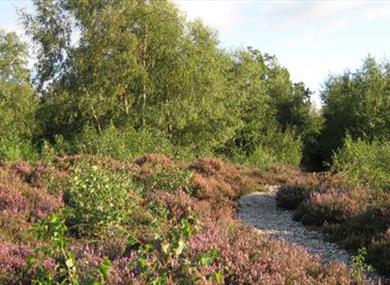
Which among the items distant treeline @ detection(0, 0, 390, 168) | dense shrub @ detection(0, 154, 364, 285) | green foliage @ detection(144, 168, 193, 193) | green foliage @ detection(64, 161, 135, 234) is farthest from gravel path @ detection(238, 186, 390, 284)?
distant treeline @ detection(0, 0, 390, 168)

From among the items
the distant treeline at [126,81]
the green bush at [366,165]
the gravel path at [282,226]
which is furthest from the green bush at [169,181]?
the distant treeline at [126,81]

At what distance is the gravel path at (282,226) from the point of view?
402 inches

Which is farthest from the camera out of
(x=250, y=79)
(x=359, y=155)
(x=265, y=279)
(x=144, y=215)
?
(x=250, y=79)

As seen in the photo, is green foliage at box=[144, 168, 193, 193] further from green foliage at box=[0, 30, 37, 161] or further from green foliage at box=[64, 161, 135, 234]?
green foliage at box=[0, 30, 37, 161]

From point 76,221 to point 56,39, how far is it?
99.6 ft

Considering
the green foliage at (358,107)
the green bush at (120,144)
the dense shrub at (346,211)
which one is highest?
the green foliage at (358,107)

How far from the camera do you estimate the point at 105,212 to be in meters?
9.52

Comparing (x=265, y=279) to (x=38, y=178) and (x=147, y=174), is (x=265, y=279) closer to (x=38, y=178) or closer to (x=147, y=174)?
(x=38, y=178)

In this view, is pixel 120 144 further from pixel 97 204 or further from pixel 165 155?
pixel 97 204

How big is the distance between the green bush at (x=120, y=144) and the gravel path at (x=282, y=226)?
6159 millimetres

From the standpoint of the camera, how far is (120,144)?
74.3 feet

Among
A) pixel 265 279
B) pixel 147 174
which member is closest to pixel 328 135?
pixel 147 174

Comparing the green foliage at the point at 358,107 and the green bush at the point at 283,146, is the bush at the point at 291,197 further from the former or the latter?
the green foliage at the point at 358,107

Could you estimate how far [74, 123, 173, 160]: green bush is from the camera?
21.8m
